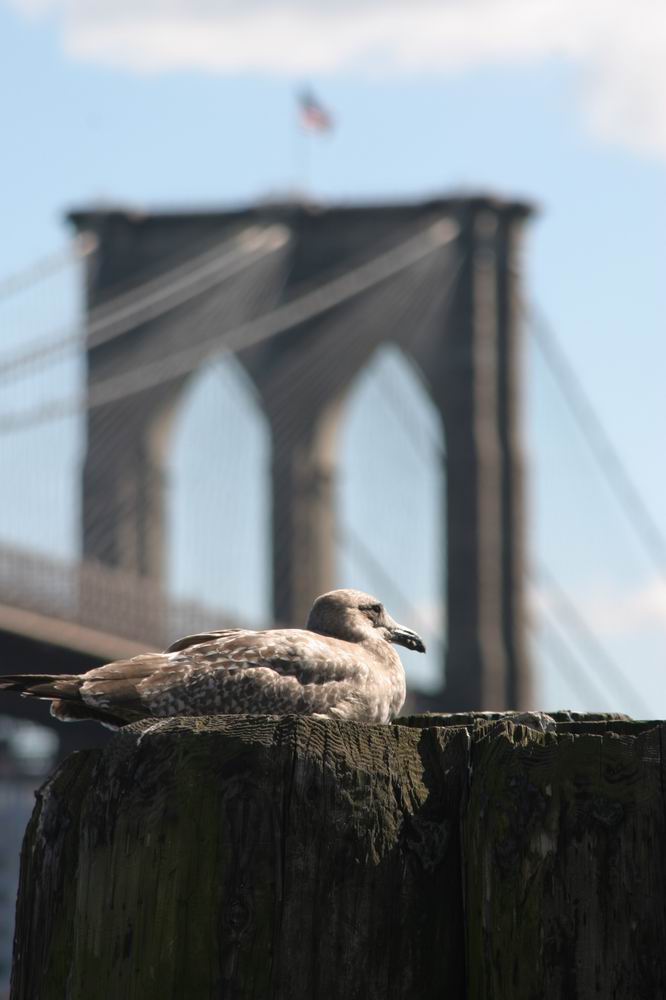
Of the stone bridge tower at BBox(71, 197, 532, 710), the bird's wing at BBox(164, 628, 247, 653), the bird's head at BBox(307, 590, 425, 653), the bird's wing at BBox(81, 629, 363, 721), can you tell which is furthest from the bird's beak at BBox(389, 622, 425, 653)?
the stone bridge tower at BBox(71, 197, 532, 710)

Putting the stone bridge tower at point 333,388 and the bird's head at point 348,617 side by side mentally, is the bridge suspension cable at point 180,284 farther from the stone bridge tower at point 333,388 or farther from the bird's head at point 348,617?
the bird's head at point 348,617

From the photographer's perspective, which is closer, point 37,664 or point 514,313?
point 37,664

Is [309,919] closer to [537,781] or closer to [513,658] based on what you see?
[537,781]

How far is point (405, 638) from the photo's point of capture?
4773mm

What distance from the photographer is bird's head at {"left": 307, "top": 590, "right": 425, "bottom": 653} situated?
454 centimetres

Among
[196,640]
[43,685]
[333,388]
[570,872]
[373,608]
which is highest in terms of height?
[333,388]

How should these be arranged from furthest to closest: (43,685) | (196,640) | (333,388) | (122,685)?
(333,388), (196,640), (122,685), (43,685)

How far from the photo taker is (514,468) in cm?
3731

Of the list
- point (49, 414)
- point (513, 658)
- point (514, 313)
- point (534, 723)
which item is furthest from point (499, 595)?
point (534, 723)

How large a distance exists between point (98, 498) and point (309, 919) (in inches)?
1375

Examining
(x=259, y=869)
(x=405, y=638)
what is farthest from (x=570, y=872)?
(x=405, y=638)

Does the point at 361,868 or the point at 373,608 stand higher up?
the point at 373,608

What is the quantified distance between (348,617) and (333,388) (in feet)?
108

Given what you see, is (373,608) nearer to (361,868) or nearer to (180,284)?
(361,868)
